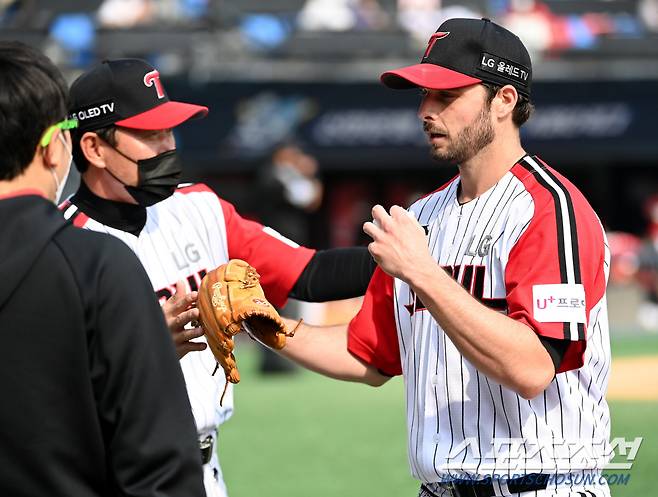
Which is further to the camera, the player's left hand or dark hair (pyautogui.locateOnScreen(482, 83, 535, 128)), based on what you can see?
dark hair (pyautogui.locateOnScreen(482, 83, 535, 128))

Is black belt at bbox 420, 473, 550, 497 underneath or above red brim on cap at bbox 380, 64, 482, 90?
underneath

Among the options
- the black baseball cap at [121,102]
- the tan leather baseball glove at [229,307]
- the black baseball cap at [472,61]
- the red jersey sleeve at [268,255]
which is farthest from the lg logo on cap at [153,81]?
the black baseball cap at [472,61]

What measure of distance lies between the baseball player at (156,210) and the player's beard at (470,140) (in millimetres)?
740

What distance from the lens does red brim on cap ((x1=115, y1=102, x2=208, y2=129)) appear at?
3.43 m

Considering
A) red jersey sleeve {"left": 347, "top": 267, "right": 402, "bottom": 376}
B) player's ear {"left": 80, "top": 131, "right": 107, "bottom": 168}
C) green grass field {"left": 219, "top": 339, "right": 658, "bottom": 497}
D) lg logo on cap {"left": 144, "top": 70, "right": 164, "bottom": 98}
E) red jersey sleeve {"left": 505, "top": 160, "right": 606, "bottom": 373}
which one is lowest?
green grass field {"left": 219, "top": 339, "right": 658, "bottom": 497}

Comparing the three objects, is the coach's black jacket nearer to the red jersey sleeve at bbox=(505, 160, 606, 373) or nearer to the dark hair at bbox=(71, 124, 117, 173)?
the red jersey sleeve at bbox=(505, 160, 606, 373)

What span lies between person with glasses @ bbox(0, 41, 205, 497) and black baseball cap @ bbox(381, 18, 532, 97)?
51.8 inches

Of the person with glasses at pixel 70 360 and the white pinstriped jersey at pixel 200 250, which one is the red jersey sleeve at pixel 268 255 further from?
the person with glasses at pixel 70 360

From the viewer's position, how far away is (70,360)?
180cm

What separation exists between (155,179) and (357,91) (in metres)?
11.6

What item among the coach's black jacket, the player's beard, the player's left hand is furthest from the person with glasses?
the player's beard

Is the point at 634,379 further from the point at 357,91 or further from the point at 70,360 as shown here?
A: the point at 70,360

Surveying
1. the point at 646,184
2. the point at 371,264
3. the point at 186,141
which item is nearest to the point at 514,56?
the point at 371,264

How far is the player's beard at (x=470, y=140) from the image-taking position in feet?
9.38
